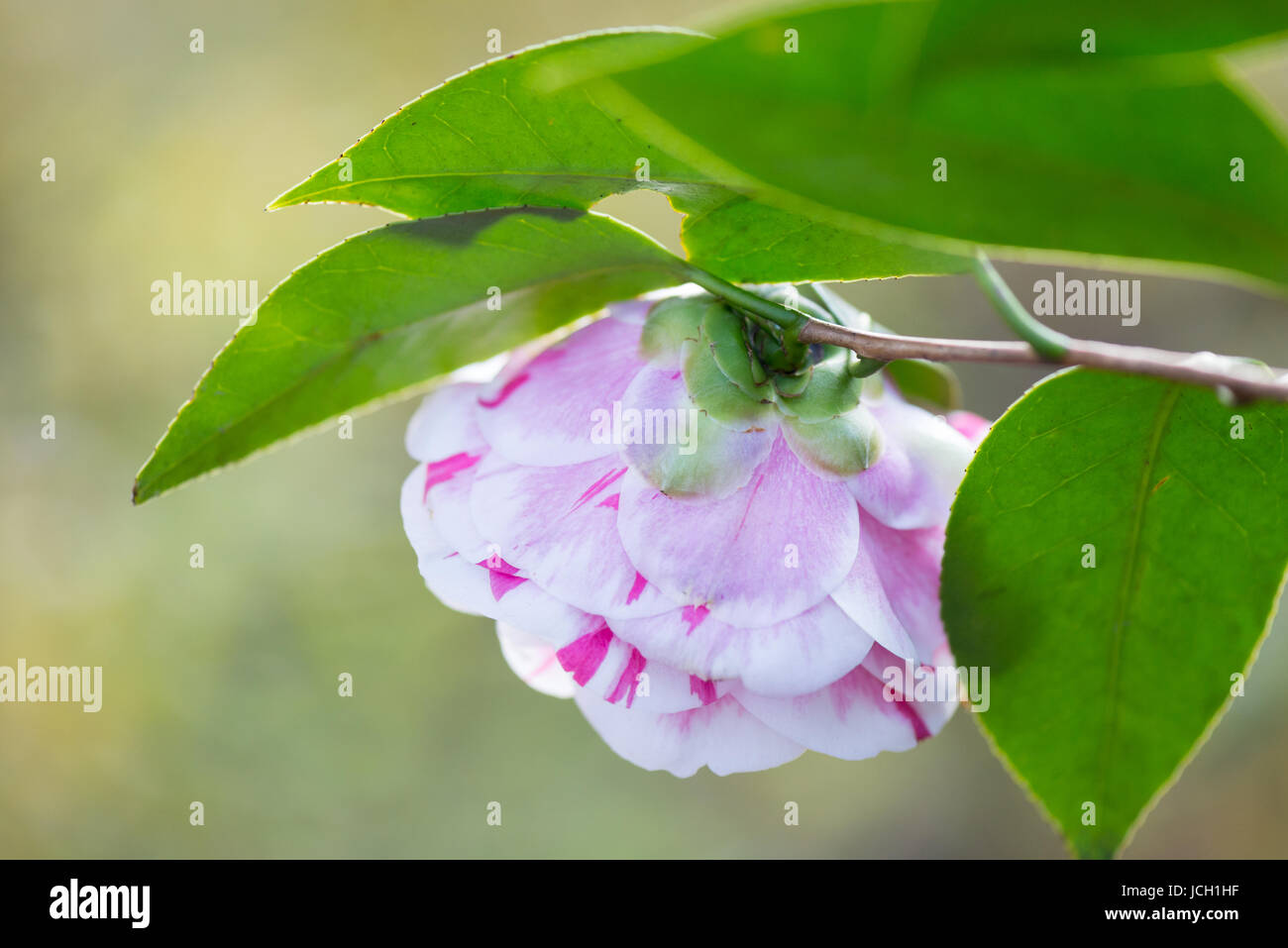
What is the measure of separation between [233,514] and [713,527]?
183 centimetres

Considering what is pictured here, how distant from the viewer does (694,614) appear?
365 millimetres

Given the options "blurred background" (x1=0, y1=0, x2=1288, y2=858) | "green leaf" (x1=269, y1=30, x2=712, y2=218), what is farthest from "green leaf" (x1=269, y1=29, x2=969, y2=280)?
"blurred background" (x1=0, y1=0, x2=1288, y2=858)

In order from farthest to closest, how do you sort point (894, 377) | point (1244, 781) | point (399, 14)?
point (1244, 781) < point (399, 14) < point (894, 377)

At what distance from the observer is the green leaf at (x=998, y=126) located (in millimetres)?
206

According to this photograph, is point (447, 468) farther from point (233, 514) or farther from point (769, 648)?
point (233, 514)

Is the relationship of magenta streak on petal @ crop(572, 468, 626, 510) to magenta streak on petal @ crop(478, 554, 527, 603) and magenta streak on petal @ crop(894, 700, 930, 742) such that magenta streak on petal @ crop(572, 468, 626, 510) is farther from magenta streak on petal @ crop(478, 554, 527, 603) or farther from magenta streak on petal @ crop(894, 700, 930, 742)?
magenta streak on petal @ crop(894, 700, 930, 742)

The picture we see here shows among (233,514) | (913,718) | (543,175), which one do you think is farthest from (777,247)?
(233,514)

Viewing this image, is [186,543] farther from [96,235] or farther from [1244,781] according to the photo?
[1244,781]

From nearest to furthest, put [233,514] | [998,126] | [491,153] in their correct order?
[998,126]
[491,153]
[233,514]

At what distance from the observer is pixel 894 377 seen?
49 centimetres

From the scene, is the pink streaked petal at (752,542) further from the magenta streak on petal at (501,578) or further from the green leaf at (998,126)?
the green leaf at (998,126)

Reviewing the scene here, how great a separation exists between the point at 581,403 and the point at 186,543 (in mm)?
1860
